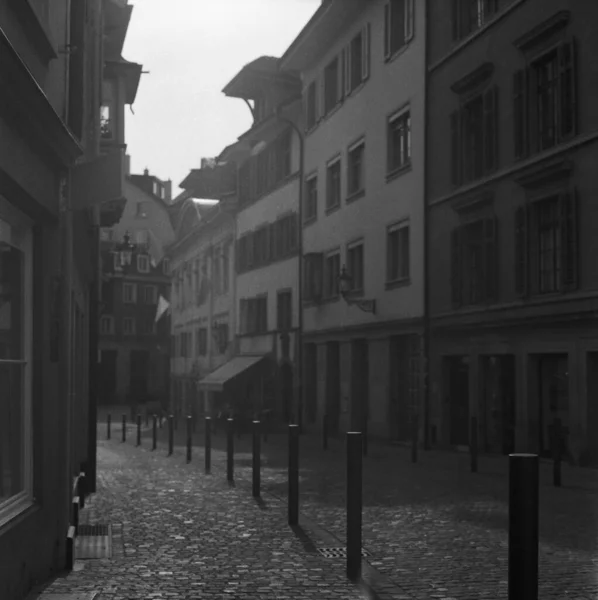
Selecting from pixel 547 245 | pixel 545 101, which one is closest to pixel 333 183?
pixel 545 101

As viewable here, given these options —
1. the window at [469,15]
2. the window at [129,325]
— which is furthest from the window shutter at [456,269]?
the window at [129,325]

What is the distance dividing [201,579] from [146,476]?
10.0 meters

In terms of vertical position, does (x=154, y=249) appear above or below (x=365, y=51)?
below

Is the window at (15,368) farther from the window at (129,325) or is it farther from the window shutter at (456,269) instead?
the window at (129,325)

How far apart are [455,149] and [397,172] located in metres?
3.57

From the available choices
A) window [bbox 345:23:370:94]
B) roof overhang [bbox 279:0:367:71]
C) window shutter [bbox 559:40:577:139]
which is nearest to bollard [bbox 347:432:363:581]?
window shutter [bbox 559:40:577:139]

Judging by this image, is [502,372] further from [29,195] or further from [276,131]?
[276,131]

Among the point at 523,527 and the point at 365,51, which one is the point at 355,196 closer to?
the point at 365,51

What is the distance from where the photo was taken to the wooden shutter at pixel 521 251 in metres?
21.3

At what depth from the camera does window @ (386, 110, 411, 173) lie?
28.0m

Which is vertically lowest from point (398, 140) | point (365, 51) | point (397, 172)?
point (397, 172)

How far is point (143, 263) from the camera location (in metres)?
83.9

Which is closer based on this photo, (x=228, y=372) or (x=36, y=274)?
(x=36, y=274)

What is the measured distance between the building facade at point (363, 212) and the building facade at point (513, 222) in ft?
4.28
